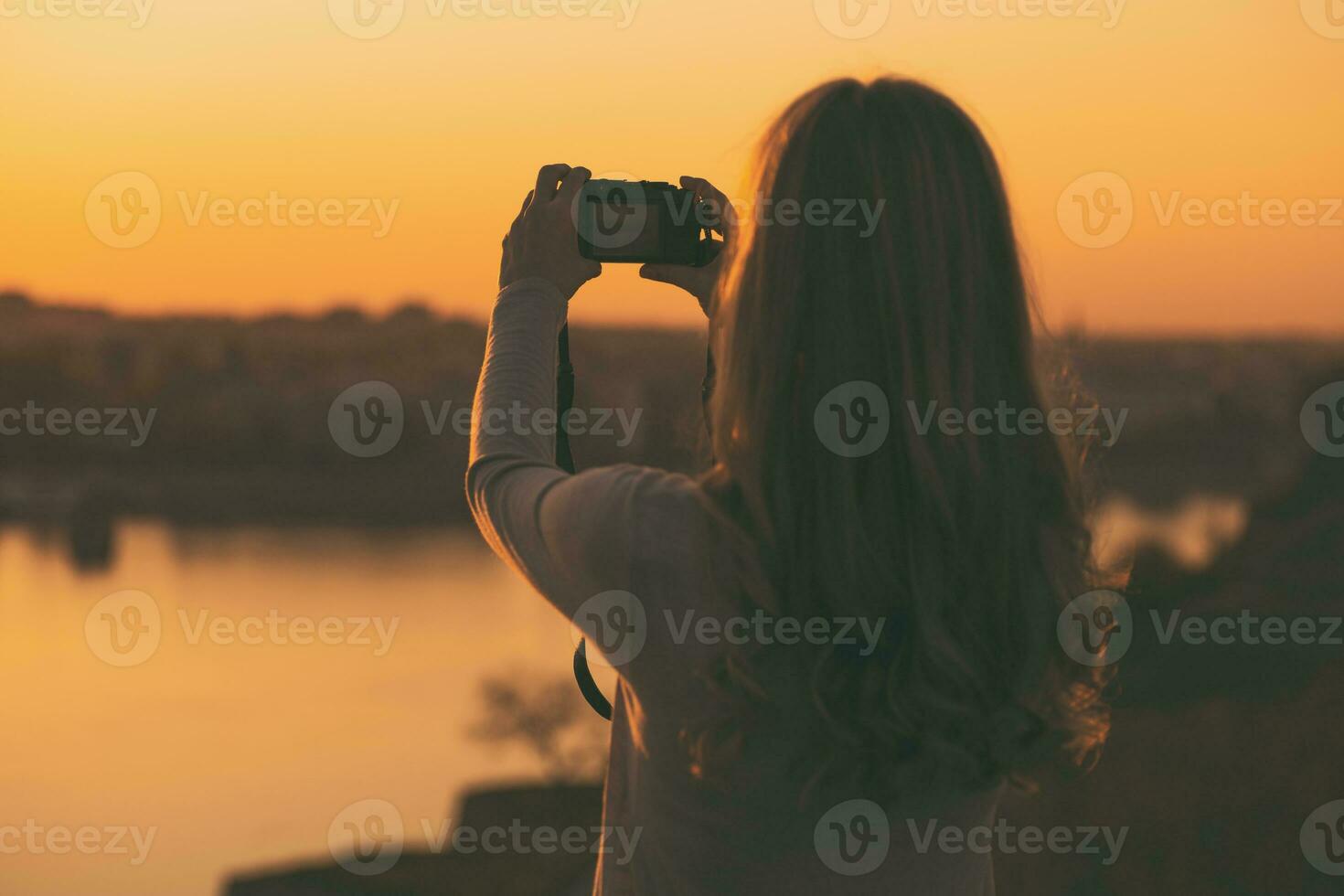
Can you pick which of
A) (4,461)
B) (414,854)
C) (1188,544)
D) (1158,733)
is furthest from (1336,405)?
(4,461)

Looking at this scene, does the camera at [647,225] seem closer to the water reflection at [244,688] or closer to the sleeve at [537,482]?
the sleeve at [537,482]

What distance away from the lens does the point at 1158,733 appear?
20250 mm

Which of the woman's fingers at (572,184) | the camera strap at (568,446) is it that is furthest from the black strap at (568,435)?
the woman's fingers at (572,184)

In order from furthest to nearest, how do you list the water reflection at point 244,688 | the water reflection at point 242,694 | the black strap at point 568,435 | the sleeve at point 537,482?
the water reflection at point 242,694
the water reflection at point 244,688
the black strap at point 568,435
the sleeve at point 537,482

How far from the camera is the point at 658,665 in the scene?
842mm

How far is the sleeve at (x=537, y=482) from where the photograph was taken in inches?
31.6

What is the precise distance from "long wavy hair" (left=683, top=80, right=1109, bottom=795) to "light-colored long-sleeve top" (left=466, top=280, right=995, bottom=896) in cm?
3

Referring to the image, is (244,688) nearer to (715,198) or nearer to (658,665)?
(715,198)

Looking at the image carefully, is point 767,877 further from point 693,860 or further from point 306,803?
point 306,803

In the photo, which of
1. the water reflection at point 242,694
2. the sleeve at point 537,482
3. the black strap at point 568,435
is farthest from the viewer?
the water reflection at point 242,694

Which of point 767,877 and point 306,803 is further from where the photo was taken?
point 306,803

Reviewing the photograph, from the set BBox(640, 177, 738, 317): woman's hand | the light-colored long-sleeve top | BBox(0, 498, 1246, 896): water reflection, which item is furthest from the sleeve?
BBox(0, 498, 1246, 896): water reflection

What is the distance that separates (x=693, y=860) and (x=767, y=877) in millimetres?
54

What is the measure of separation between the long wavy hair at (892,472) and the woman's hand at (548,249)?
24 centimetres
